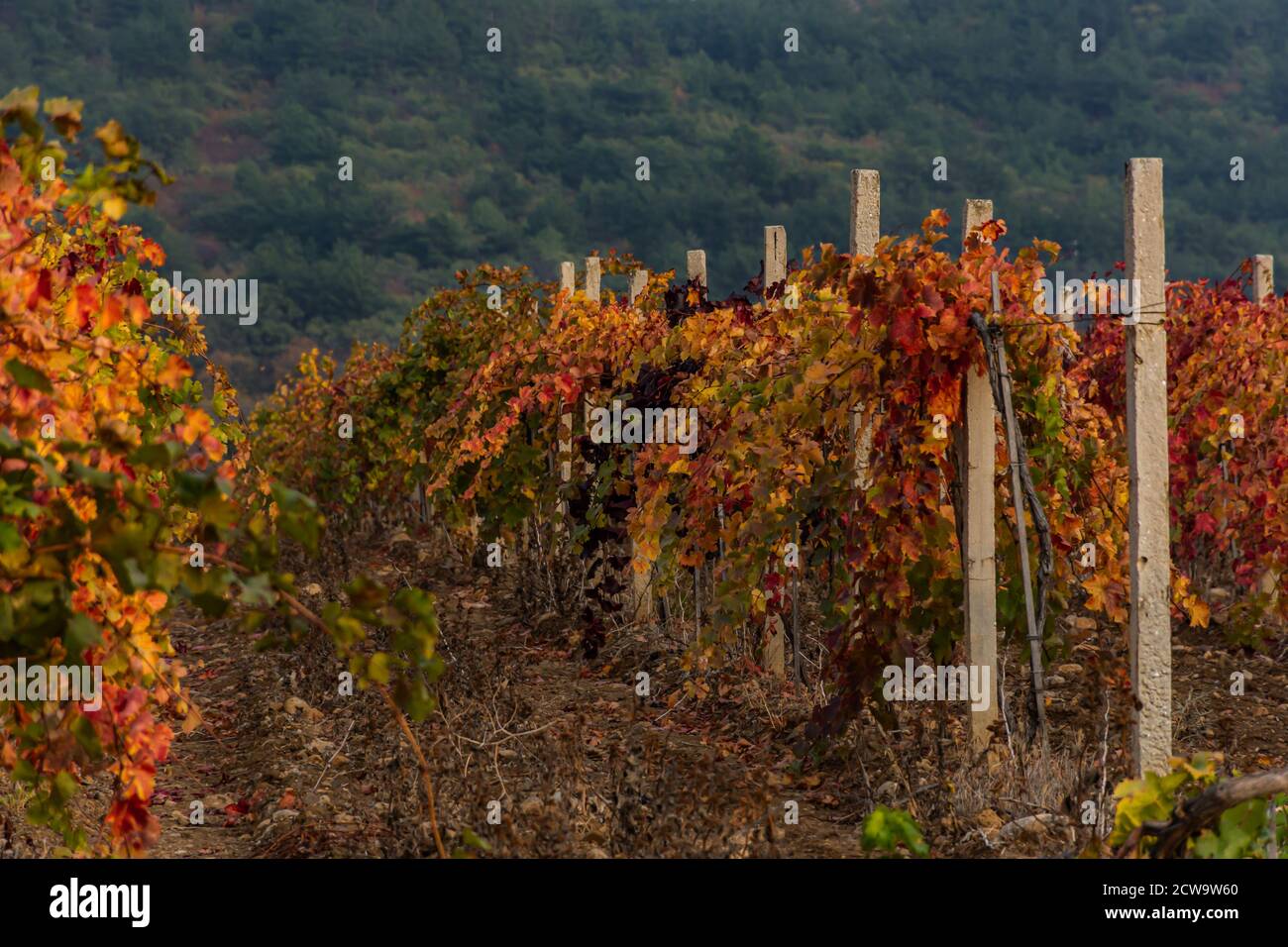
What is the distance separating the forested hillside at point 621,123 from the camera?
133 feet

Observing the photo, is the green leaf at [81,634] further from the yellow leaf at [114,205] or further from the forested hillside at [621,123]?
the forested hillside at [621,123]

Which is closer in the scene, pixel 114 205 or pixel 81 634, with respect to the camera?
pixel 81 634

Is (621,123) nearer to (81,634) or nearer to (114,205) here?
(114,205)

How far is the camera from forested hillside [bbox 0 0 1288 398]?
1597 inches

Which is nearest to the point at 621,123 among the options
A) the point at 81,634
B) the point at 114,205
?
the point at 114,205

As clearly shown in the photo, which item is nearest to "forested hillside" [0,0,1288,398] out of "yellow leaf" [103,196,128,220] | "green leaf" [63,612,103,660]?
"yellow leaf" [103,196,128,220]

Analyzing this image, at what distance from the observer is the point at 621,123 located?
48.2m

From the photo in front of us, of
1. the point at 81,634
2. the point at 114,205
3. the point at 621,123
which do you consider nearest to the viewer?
the point at 81,634

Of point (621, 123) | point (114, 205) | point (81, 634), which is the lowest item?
point (81, 634)

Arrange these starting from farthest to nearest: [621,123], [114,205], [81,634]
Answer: [621,123] → [114,205] → [81,634]

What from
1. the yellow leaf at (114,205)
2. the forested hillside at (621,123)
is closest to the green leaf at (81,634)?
the yellow leaf at (114,205)

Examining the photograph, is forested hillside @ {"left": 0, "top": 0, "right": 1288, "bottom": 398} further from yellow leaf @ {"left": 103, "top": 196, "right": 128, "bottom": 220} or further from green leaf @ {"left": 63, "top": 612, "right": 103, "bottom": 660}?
green leaf @ {"left": 63, "top": 612, "right": 103, "bottom": 660}

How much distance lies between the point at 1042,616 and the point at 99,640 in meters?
3.51
